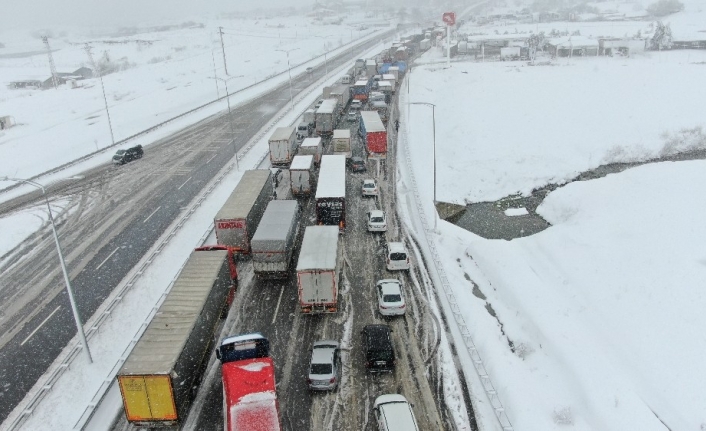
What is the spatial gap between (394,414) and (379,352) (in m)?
4.13

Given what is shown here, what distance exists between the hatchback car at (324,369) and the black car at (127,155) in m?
44.0

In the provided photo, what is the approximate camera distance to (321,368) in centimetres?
2252

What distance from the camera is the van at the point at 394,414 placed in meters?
19.0

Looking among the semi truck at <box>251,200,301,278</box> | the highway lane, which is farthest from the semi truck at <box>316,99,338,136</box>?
the semi truck at <box>251,200,301,278</box>

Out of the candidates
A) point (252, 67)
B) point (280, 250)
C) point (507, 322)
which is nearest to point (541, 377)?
point (507, 322)

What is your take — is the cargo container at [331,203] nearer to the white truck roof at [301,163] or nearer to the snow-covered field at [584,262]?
the white truck roof at [301,163]

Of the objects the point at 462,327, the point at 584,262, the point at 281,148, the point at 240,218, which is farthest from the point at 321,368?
the point at 281,148

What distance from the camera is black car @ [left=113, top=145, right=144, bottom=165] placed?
57.0 m

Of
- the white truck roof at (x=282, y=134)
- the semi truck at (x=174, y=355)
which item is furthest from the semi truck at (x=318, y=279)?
the white truck roof at (x=282, y=134)

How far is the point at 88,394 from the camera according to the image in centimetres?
2277

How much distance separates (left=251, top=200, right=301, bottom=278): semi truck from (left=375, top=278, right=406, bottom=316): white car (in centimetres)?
655

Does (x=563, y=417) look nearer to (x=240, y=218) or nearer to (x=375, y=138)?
(x=240, y=218)

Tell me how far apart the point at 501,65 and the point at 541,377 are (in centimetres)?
10719

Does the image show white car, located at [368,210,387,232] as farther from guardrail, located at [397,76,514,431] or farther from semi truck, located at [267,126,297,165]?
semi truck, located at [267,126,297,165]
